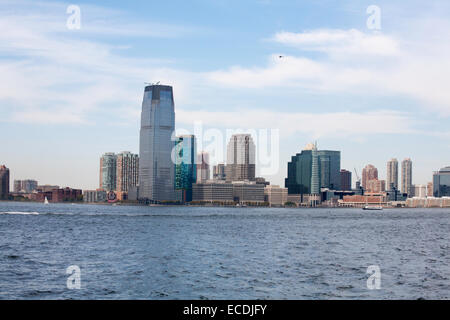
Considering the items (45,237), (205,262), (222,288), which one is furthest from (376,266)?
(45,237)

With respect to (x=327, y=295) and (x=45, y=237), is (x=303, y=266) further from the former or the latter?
(x=45, y=237)

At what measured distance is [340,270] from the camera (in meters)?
50.1

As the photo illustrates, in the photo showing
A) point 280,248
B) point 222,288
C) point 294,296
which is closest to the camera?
point 294,296

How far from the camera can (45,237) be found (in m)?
86.1

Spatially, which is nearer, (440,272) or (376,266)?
(440,272)

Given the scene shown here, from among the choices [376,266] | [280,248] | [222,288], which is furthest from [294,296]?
[280,248]

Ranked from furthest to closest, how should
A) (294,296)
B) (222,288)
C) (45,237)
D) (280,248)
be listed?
(45,237) → (280,248) → (222,288) → (294,296)

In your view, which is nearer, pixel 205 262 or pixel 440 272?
pixel 440 272
